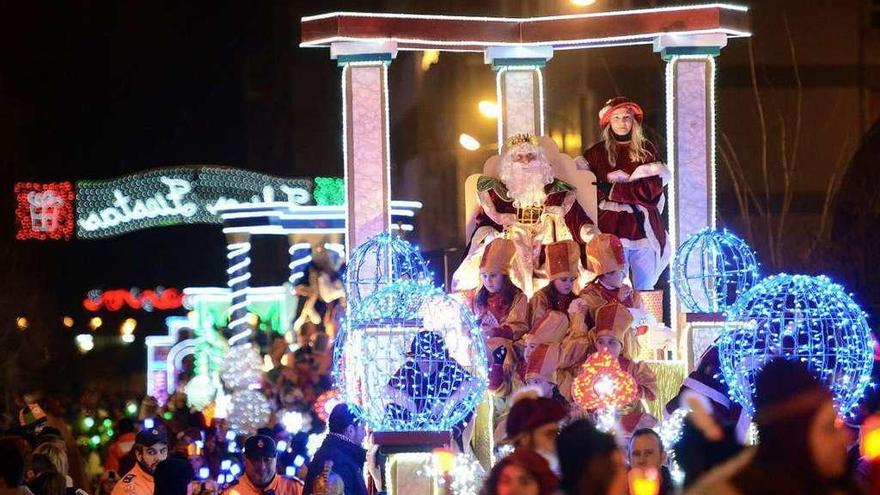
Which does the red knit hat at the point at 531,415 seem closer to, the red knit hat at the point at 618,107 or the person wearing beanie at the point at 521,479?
the person wearing beanie at the point at 521,479

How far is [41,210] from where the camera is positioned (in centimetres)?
3441

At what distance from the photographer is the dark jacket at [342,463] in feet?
30.7

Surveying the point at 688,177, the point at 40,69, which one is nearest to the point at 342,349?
the point at 688,177

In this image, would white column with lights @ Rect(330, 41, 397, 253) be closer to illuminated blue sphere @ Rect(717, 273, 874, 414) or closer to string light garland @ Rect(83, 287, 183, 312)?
illuminated blue sphere @ Rect(717, 273, 874, 414)

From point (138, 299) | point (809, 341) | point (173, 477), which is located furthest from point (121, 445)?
point (138, 299)

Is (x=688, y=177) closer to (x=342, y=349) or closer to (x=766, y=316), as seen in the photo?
(x=766, y=316)

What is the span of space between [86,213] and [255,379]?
771 inches

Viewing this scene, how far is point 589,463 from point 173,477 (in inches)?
140

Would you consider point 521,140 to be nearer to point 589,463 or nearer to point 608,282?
point 608,282

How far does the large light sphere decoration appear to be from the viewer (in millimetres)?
10453

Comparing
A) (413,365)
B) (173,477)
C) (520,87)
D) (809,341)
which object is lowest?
(173,477)

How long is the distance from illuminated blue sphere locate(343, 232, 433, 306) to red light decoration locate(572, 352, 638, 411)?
5.42 feet

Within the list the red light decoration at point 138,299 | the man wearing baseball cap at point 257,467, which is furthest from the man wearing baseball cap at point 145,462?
the red light decoration at point 138,299

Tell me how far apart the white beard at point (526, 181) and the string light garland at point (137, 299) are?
28.8m
